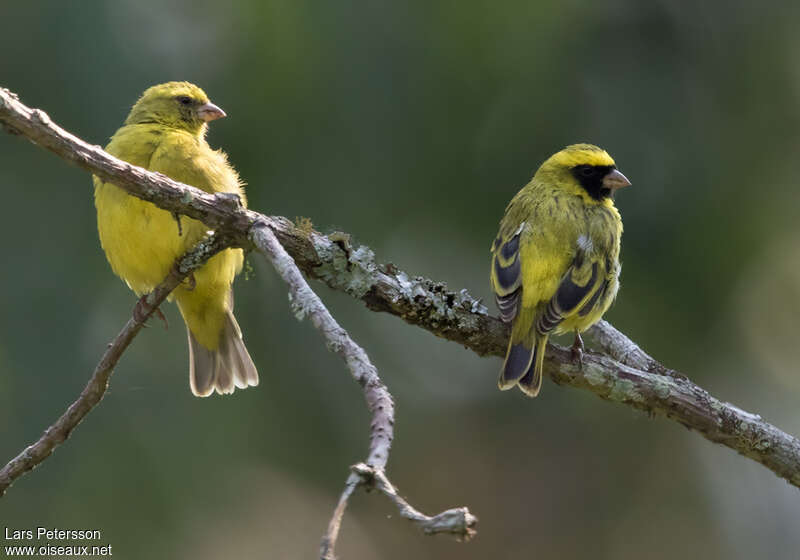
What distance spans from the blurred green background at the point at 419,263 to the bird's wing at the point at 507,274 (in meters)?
1.82

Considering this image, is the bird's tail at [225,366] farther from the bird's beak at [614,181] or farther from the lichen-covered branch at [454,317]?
the bird's beak at [614,181]

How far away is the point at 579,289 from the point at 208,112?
7.80 ft

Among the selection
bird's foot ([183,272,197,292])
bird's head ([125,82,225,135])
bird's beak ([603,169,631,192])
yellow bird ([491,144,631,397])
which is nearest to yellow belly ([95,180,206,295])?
bird's foot ([183,272,197,292])

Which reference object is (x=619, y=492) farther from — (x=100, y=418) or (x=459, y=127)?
(x=100, y=418)

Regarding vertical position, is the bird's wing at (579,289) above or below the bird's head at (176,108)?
below

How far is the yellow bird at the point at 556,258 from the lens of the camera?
14.7 feet

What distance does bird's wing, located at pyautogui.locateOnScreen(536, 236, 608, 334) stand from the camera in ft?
15.3

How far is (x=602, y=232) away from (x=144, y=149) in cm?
238

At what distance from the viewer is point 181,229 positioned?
4160 millimetres

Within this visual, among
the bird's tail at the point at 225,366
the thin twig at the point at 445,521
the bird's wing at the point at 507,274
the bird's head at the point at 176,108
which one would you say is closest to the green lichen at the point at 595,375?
the bird's wing at the point at 507,274

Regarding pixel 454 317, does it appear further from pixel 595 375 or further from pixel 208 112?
pixel 208 112

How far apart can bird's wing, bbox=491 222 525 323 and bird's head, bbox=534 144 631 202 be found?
0.62m

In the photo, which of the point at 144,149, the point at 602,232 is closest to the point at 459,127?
the point at 602,232

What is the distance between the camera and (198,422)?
645 centimetres
